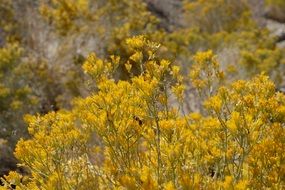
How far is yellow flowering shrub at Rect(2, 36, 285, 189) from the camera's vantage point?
3.05 m

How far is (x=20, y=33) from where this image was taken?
10.3 meters

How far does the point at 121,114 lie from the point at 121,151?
244 millimetres

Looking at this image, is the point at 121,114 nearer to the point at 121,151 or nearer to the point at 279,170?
the point at 121,151

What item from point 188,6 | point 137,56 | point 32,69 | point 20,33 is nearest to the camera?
point 137,56

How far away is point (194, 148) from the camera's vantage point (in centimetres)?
316

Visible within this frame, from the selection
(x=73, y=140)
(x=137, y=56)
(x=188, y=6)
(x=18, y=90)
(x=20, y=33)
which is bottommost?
(x=73, y=140)

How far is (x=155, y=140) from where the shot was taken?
131 inches

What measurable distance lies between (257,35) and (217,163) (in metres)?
7.92

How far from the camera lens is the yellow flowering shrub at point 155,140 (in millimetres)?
3049

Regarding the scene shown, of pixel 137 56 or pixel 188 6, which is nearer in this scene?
pixel 137 56

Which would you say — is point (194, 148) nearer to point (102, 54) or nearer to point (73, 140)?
point (73, 140)

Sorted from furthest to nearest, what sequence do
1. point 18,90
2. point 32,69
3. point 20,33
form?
point 20,33
point 32,69
point 18,90

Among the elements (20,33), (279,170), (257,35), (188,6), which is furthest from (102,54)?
(279,170)

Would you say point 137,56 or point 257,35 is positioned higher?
point 257,35
